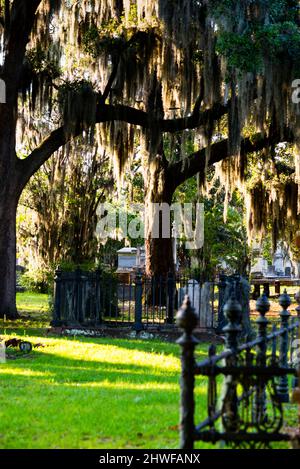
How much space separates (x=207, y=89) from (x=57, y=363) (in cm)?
1089

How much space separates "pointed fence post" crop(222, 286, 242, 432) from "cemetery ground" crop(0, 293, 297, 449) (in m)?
0.52

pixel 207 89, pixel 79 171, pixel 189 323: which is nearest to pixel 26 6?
pixel 207 89

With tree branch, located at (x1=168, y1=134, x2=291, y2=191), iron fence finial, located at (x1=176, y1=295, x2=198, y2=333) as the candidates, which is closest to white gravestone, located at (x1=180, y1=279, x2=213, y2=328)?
tree branch, located at (x1=168, y1=134, x2=291, y2=191)

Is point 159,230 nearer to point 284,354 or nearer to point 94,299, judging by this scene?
point 94,299

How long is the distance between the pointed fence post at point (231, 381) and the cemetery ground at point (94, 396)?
0.52 m

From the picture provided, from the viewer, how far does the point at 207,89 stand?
1975 centimetres

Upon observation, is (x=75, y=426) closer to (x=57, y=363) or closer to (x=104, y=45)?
(x=57, y=363)

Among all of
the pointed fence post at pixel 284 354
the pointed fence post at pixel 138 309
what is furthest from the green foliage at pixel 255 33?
the pointed fence post at pixel 284 354

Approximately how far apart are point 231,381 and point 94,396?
3299 mm

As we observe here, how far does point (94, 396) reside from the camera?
8266mm

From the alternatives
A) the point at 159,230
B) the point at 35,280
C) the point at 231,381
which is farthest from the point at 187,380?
the point at 35,280

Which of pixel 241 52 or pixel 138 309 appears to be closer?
pixel 138 309

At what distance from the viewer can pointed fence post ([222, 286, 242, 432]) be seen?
17.5 ft

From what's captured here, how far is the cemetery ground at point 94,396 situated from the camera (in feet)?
20.5
